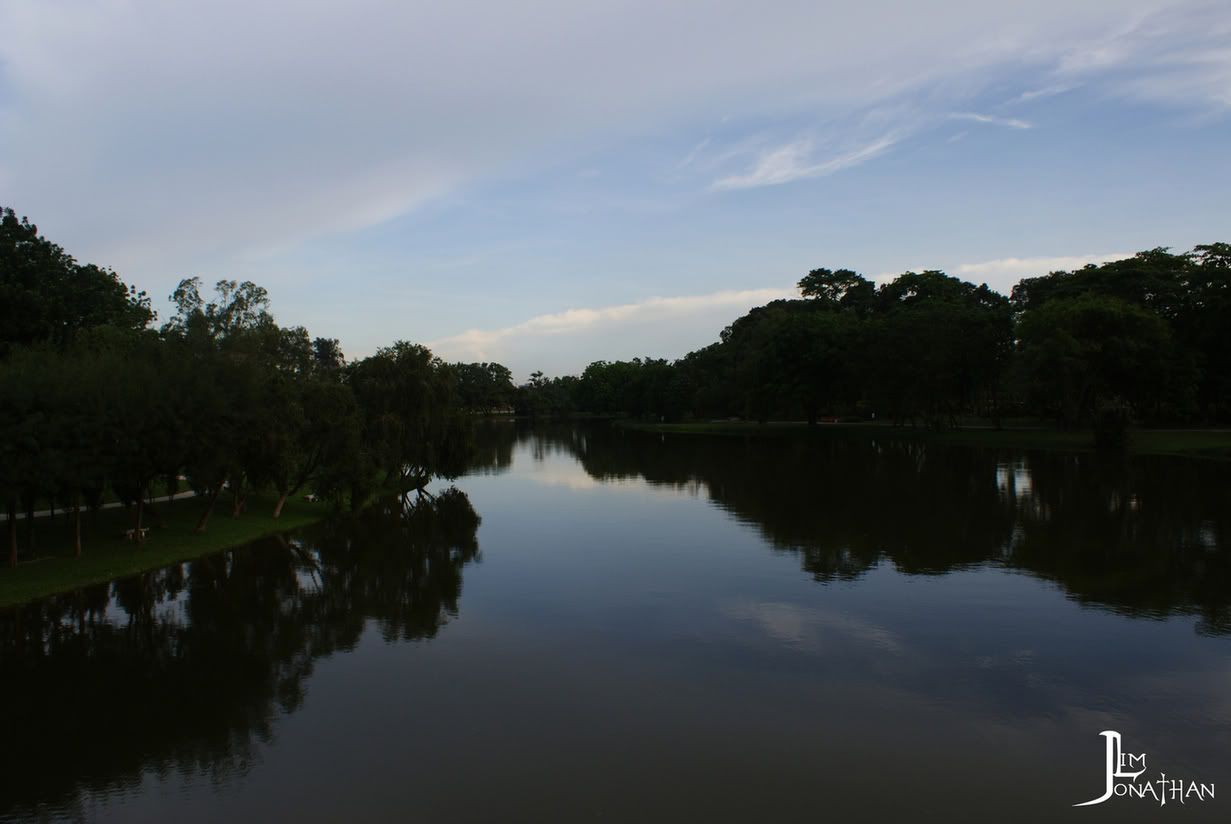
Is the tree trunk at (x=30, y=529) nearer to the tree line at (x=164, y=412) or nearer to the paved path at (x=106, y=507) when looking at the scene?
the tree line at (x=164, y=412)

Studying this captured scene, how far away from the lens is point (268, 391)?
25609 millimetres

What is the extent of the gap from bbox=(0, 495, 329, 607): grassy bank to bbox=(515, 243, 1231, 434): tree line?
163 feet

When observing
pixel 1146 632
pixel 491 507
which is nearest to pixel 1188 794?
pixel 1146 632

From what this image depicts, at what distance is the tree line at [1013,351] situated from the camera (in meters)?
57.3

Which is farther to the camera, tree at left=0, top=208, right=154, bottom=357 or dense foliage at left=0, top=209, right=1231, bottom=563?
tree at left=0, top=208, right=154, bottom=357

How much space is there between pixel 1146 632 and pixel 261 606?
1759 cm

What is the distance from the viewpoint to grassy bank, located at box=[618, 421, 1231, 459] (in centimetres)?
5116

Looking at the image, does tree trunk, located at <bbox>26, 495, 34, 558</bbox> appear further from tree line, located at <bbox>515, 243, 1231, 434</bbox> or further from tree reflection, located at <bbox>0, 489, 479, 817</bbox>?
tree line, located at <bbox>515, 243, 1231, 434</bbox>

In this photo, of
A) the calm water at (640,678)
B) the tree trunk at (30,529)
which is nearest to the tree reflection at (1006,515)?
the calm water at (640,678)

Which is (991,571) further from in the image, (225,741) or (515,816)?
(225,741)

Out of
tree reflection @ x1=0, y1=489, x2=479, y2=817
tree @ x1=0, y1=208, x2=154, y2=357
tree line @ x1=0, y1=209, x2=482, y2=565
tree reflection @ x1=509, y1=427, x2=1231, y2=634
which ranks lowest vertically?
tree reflection @ x1=0, y1=489, x2=479, y2=817

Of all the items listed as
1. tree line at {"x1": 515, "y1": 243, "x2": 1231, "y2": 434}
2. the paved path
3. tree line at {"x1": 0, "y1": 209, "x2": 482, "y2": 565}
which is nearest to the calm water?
tree line at {"x1": 0, "y1": 209, "x2": 482, "y2": 565}

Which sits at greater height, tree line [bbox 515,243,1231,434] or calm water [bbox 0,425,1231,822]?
tree line [bbox 515,243,1231,434]

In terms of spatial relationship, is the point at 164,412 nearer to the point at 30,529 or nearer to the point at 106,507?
the point at 30,529
